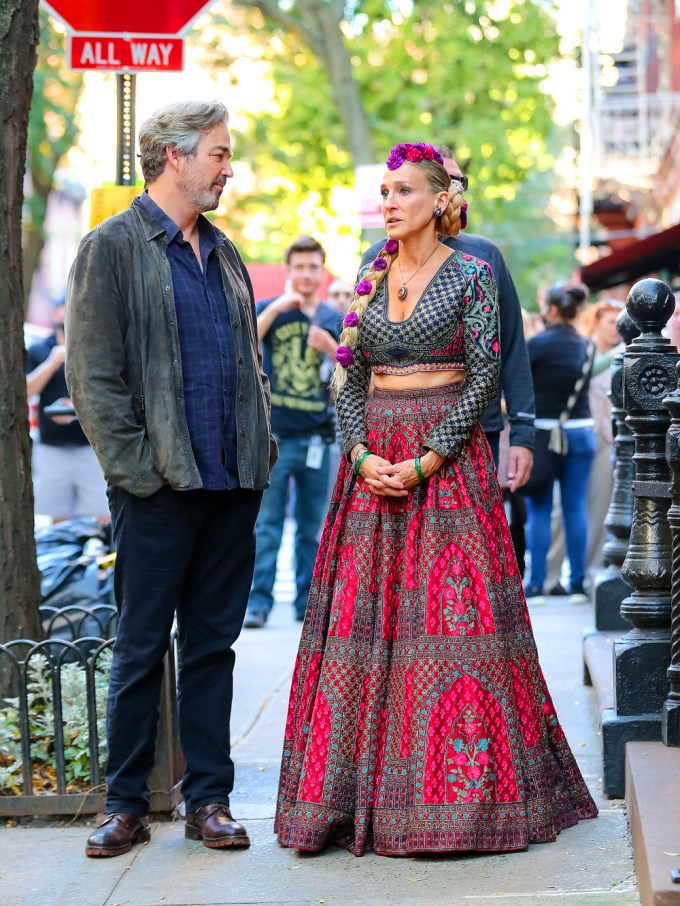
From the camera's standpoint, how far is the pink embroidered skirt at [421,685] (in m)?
4.32

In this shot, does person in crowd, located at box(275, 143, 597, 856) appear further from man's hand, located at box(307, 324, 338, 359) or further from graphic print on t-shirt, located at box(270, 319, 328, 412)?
graphic print on t-shirt, located at box(270, 319, 328, 412)

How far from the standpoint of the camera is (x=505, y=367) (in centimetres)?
555

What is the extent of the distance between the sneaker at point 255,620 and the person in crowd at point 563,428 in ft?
6.79

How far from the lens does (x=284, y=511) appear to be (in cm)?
964

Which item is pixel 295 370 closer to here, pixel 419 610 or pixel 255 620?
pixel 255 620

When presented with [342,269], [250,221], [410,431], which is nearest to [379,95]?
[342,269]

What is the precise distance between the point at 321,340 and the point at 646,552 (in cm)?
472

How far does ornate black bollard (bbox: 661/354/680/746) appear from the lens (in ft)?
14.5

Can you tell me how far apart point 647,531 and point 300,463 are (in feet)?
15.6

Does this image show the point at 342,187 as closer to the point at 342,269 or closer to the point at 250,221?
the point at 342,269

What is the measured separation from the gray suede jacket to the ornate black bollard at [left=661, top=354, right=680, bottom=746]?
51.1 inches

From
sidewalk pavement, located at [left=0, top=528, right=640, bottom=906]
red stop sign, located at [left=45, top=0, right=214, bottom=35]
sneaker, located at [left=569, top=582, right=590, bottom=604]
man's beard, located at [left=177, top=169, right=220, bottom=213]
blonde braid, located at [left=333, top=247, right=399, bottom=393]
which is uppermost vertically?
red stop sign, located at [left=45, top=0, right=214, bottom=35]

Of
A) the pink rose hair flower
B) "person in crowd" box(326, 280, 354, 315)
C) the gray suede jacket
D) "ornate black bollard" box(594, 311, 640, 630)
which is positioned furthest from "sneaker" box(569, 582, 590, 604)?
the gray suede jacket

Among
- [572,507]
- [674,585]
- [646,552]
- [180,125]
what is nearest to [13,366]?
[180,125]
